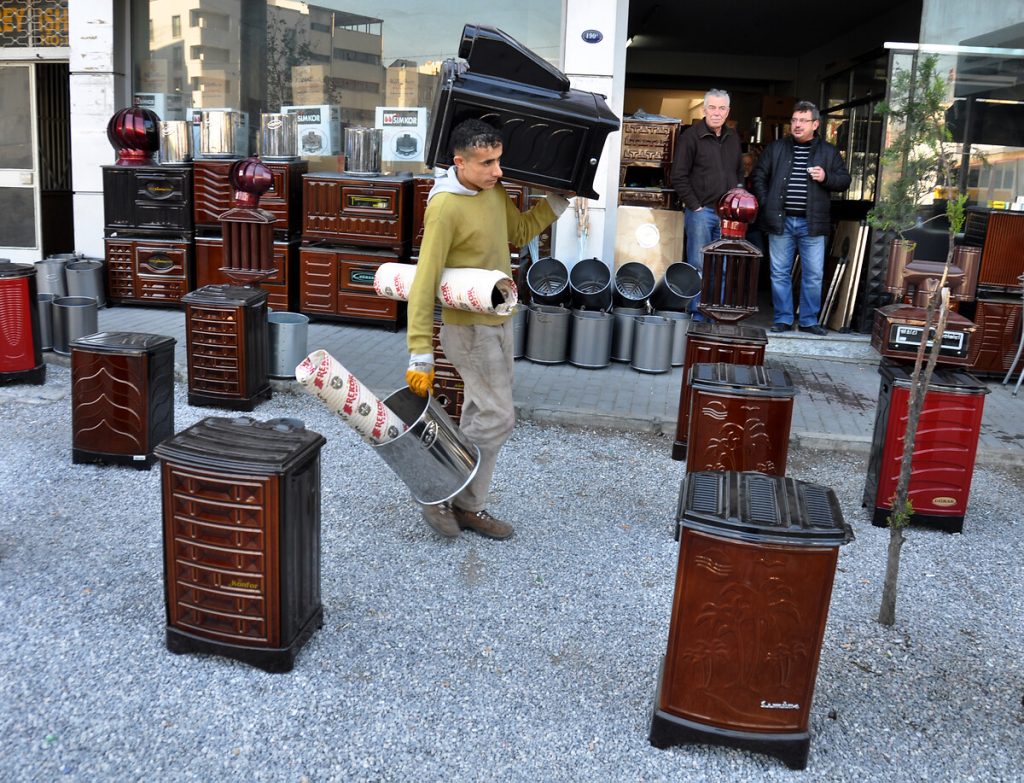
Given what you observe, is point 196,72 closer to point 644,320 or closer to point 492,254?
point 644,320

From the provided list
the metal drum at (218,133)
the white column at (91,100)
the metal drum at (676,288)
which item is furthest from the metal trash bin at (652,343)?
the white column at (91,100)

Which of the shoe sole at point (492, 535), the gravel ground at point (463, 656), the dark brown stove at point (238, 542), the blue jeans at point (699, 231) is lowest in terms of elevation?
the gravel ground at point (463, 656)

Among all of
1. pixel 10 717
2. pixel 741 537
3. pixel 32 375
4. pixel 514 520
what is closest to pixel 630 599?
pixel 514 520

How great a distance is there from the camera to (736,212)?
6.44 m

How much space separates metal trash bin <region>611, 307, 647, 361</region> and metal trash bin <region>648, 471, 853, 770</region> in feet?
17.3

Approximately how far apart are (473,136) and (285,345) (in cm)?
365

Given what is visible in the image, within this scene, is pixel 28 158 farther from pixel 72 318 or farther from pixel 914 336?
pixel 914 336

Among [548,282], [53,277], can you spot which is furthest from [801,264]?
[53,277]

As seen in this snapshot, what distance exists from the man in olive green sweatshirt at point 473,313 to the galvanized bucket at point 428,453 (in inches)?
4.0

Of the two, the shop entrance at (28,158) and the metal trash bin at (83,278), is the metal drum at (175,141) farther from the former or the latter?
the shop entrance at (28,158)

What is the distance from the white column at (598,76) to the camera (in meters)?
9.30

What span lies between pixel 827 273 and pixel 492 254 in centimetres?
733

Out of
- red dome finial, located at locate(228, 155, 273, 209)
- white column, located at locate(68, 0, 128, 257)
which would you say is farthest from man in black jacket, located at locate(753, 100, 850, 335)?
white column, located at locate(68, 0, 128, 257)

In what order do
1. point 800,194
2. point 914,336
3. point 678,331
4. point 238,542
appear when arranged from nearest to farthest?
1. point 238,542
2. point 914,336
3. point 678,331
4. point 800,194
